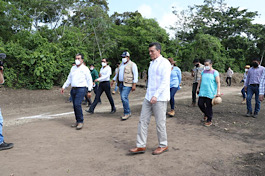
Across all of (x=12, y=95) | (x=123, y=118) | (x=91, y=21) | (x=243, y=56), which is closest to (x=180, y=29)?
(x=91, y=21)

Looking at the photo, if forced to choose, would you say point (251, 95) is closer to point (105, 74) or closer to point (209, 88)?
point (209, 88)

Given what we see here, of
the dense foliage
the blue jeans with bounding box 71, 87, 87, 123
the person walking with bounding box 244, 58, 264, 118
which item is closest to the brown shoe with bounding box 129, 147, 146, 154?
the blue jeans with bounding box 71, 87, 87, 123

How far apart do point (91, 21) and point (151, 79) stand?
19.1m

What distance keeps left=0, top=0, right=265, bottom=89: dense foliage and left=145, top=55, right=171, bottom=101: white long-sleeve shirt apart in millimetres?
11047

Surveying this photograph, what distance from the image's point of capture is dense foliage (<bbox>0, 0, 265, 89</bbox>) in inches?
547

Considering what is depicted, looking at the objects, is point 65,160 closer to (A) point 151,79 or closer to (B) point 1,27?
(A) point 151,79

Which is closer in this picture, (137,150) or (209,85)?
(137,150)

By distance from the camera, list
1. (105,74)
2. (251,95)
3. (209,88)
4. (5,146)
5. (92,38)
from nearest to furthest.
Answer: (5,146)
(209,88)
(251,95)
(105,74)
(92,38)

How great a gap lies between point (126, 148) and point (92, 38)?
1946 cm

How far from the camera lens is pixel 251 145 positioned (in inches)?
189

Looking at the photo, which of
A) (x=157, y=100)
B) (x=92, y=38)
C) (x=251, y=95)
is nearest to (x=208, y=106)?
(x=251, y=95)

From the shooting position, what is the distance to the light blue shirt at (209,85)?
6.18 meters

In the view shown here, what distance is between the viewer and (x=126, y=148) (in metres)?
4.56

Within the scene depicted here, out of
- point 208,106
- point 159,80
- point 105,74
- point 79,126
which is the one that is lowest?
point 79,126
